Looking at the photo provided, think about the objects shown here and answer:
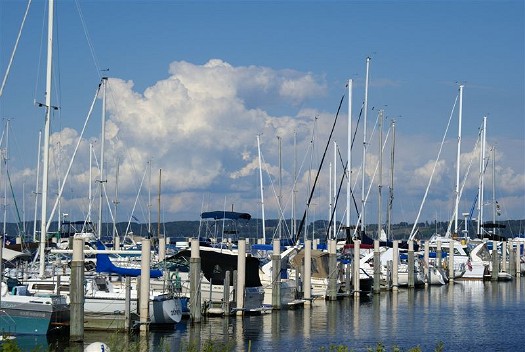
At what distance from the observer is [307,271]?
48.2 m

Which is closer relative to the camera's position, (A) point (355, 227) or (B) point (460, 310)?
(B) point (460, 310)

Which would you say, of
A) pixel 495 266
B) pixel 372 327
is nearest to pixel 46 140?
pixel 372 327

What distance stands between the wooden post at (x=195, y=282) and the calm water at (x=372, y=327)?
51cm

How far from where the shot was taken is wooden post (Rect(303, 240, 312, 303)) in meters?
48.2

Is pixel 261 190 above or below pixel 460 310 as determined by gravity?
→ above

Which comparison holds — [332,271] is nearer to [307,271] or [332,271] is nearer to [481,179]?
[307,271]

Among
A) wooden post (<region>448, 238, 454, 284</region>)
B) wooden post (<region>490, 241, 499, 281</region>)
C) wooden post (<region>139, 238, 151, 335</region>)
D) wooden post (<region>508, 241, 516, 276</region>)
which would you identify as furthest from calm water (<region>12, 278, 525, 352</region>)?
wooden post (<region>508, 241, 516, 276</region>)

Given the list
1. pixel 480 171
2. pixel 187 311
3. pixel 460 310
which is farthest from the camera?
pixel 480 171

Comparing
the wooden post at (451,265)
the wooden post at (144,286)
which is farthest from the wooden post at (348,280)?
the wooden post at (144,286)

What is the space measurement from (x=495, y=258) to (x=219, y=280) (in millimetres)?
40187

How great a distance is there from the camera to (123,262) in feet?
161

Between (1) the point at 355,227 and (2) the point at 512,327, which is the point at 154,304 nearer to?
(2) the point at 512,327

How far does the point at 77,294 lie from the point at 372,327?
1550 cm

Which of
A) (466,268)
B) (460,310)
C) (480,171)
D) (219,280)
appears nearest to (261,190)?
(466,268)
